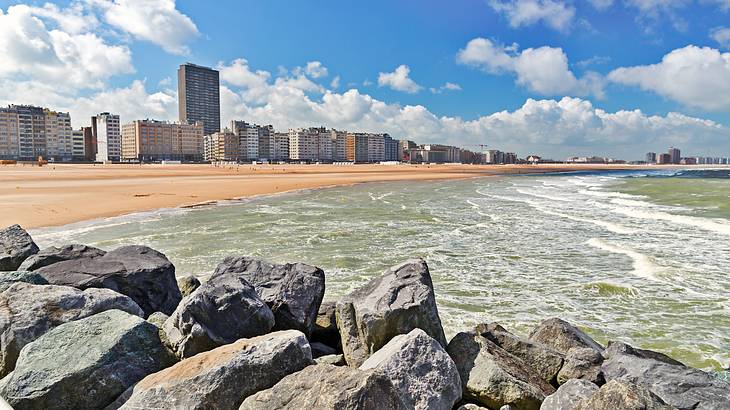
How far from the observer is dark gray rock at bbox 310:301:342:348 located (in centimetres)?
578

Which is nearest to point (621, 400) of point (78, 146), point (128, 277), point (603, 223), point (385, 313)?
point (385, 313)

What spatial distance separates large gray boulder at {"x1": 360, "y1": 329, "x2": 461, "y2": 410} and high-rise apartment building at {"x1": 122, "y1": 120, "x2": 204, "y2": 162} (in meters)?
170

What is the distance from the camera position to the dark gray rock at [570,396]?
3.55 meters

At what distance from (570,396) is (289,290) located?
317 cm

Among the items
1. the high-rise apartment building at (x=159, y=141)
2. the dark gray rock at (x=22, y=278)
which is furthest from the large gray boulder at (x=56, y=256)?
the high-rise apartment building at (x=159, y=141)

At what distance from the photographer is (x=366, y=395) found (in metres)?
2.90

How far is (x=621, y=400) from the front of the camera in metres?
3.17

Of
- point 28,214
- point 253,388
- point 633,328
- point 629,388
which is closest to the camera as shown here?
point 629,388

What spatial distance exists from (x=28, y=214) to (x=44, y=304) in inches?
765

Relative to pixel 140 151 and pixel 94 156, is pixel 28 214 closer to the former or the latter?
pixel 140 151

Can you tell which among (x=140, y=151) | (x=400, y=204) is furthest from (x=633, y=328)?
(x=140, y=151)

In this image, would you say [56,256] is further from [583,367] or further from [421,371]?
[583,367]

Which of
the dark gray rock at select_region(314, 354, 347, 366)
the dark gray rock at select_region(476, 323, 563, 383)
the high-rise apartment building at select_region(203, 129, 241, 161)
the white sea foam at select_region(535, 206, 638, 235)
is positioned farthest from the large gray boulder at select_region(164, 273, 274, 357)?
the high-rise apartment building at select_region(203, 129, 241, 161)

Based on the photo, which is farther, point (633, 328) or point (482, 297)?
point (482, 297)
